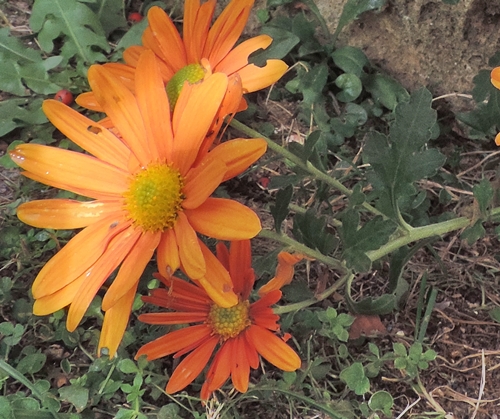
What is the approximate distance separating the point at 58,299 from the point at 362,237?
1.54 feet

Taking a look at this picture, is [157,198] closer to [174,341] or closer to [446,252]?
[174,341]

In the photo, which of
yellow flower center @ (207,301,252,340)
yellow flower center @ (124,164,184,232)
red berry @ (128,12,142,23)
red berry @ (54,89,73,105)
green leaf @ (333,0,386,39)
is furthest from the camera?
red berry @ (128,12,142,23)

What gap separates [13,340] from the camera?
3.54ft

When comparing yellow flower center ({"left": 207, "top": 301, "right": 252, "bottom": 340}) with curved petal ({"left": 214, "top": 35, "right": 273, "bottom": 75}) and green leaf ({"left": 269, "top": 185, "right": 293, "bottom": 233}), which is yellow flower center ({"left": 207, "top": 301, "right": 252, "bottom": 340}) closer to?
green leaf ({"left": 269, "top": 185, "right": 293, "bottom": 233})

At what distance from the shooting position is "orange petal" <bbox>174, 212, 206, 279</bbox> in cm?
65

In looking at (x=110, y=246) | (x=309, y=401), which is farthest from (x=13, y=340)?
(x=309, y=401)

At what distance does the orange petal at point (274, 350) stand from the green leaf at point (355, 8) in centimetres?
83

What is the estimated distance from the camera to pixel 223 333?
0.96 meters

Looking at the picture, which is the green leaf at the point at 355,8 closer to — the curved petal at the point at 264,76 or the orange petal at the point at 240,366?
the curved petal at the point at 264,76

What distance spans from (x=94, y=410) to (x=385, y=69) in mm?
1098

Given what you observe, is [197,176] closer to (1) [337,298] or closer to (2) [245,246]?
(2) [245,246]

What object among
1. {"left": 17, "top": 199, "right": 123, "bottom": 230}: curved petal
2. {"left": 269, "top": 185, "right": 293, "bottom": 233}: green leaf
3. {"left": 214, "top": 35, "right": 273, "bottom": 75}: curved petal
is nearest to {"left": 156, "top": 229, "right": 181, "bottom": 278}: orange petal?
{"left": 17, "top": 199, "right": 123, "bottom": 230}: curved petal

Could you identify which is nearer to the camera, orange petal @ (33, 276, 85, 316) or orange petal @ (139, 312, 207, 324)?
orange petal @ (33, 276, 85, 316)

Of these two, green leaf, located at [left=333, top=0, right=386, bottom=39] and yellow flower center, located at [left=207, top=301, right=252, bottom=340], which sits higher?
green leaf, located at [left=333, top=0, right=386, bottom=39]
